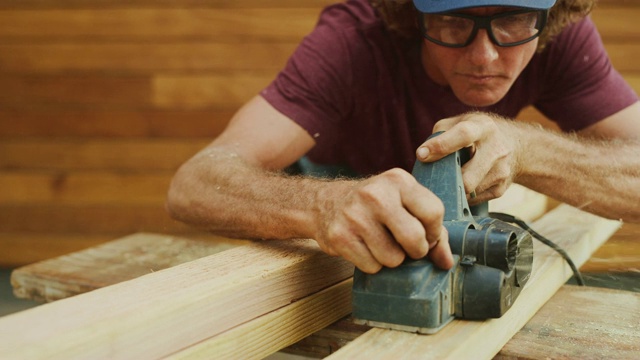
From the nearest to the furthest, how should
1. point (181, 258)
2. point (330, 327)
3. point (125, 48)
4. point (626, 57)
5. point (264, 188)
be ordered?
point (330, 327) → point (264, 188) → point (181, 258) → point (626, 57) → point (125, 48)

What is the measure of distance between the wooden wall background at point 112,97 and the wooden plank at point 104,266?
6.94ft

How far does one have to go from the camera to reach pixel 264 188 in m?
1.63

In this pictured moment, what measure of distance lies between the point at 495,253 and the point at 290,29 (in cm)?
312

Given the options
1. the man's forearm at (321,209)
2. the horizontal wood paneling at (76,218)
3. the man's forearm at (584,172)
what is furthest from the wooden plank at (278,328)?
the horizontal wood paneling at (76,218)

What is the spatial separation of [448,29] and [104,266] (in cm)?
117

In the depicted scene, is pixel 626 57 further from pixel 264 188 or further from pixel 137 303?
pixel 137 303

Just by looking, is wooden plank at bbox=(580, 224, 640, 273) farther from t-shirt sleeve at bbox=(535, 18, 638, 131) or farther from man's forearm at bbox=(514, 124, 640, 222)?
t-shirt sleeve at bbox=(535, 18, 638, 131)

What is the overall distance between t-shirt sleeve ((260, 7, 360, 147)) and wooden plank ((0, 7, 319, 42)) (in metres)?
1.83

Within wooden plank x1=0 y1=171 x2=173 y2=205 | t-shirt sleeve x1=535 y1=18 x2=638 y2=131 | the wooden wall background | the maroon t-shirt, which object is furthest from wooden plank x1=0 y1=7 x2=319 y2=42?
t-shirt sleeve x1=535 y1=18 x2=638 y2=131

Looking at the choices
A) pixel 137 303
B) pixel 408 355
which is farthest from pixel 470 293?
pixel 137 303

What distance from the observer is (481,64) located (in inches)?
75.5

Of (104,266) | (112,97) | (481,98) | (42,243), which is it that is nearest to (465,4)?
(481,98)

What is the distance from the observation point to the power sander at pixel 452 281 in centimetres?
116

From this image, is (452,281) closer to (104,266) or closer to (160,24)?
(104,266)
